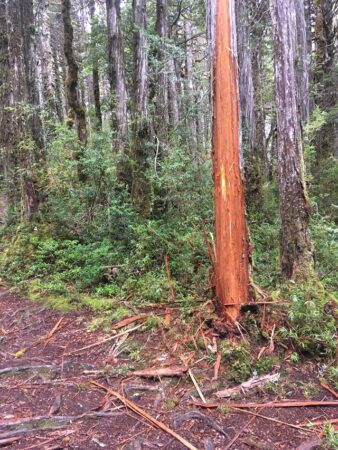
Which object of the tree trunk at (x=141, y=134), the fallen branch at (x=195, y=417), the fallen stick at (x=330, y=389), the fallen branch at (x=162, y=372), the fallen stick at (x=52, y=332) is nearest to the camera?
the fallen branch at (x=195, y=417)

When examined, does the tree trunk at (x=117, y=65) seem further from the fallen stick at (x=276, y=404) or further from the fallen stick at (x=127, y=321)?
the fallen stick at (x=276, y=404)

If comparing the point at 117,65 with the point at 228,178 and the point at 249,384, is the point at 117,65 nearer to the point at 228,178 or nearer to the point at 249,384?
the point at 228,178

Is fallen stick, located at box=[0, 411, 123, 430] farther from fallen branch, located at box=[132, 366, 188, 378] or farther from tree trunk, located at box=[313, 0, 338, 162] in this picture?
tree trunk, located at box=[313, 0, 338, 162]

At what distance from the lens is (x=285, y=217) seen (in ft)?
18.6

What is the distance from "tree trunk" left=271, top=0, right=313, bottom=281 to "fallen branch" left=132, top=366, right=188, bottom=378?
248 centimetres

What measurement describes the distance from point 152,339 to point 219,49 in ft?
12.4

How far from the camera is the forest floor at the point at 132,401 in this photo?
3008mm

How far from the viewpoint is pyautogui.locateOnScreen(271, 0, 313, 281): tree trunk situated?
5.41 meters

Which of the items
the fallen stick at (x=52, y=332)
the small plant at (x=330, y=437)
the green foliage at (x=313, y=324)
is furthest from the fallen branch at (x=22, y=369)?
the small plant at (x=330, y=437)

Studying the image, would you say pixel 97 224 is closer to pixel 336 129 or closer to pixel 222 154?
pixel 222 154

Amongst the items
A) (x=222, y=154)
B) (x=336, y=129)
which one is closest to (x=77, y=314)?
(x=222, y=154)

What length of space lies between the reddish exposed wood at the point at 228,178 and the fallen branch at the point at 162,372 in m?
0.91

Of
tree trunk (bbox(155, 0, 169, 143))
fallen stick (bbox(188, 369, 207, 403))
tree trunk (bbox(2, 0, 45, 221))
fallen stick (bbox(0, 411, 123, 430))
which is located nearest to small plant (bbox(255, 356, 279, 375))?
fallen stick (bbox(188, 369, 207, 403))

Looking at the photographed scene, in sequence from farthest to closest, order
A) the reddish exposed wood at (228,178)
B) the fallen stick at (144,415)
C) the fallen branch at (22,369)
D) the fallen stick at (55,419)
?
the reddish exposed wood at (228,178) → the fallen branch at (22,369) → the fallen stick at (55,419) → the fallen stick at (144,415)
